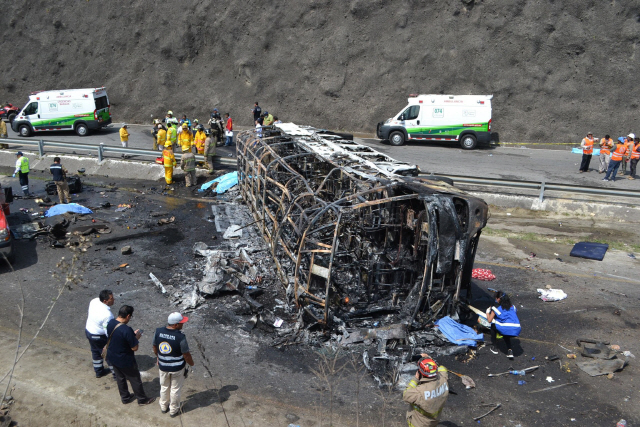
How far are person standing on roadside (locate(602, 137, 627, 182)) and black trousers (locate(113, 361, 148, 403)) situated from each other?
16.1 metres

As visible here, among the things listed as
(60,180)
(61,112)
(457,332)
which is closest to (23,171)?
(60,180)

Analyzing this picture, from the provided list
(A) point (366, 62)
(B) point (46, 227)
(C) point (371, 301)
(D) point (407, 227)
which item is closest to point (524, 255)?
(D) point (407, 227)

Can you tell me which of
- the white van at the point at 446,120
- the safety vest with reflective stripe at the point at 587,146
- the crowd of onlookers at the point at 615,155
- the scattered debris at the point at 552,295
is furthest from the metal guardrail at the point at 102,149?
the crowd of onlookers at the point at 615,155

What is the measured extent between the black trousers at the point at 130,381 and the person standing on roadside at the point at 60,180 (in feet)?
32.5

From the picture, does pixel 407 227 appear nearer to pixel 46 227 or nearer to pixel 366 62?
pixel 46 227

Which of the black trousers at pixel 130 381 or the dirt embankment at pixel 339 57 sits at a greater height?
the dirt embankment at pixel 339 57

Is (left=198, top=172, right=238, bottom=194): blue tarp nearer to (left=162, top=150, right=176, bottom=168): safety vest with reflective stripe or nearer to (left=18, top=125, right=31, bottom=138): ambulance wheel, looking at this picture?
(left=162, top=150, right=176, bottom=168): safety vest with reflective stripe

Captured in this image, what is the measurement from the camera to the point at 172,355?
5.75 m

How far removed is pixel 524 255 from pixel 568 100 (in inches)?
629

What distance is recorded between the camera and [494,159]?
20375mm

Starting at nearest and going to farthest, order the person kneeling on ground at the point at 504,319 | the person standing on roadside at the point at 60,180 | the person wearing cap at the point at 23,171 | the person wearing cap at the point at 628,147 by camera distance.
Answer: the person kneeling on ground at the point at 504,319 → the person standing on roadside at the point at 60,180 → the person wearing cap at the point at 23,171 → the person wearing cap at the point at 628,147

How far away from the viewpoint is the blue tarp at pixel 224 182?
15.9 metres

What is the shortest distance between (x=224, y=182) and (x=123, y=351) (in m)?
10.7

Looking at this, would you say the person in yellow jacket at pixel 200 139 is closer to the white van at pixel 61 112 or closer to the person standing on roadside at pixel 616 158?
the white van at pixel 61 112
